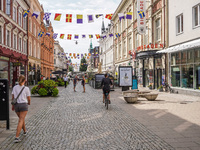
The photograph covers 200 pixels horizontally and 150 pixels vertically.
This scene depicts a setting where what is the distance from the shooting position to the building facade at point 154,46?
773 inches

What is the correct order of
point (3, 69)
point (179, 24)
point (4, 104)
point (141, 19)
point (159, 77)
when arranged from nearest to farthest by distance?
point (4, 104), point (179, 24), point (159, 77), point (3, 69), point (141, 19)

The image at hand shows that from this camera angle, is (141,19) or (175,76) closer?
(175,76)

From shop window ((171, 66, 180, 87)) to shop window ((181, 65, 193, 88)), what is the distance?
0.67 m

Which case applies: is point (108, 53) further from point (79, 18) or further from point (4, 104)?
point (4, 104)

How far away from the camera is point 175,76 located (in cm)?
1814

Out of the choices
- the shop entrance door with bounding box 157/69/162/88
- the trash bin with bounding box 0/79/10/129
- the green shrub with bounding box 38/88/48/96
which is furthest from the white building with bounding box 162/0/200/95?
the trash bin with bounding box 0/79/10/129

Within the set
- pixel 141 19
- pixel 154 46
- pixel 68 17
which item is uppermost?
pixel 141 19

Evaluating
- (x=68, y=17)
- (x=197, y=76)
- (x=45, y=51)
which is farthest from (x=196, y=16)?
(x=45, y=51)

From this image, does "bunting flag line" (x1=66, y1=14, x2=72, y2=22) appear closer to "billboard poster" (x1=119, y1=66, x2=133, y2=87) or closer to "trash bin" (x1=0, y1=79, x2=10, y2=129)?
"billboard poster" (x1=119, y1=66, x2=133, y2=87)

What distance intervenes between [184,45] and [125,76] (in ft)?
19.2

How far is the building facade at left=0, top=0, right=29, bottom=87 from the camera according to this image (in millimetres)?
21203

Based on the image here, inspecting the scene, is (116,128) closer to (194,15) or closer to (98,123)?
(98,123)

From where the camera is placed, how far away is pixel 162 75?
20000mm

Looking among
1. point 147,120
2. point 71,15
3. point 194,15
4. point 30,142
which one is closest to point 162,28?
point 194,15
